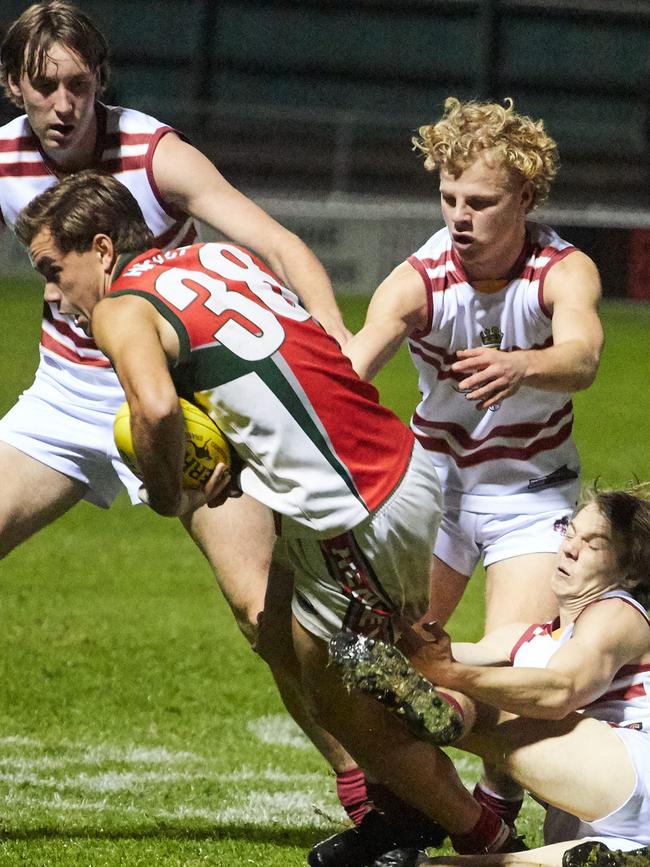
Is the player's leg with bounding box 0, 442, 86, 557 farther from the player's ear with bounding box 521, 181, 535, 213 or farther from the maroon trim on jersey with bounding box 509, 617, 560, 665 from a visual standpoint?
the player's ear with bounding box 521, 181, 535, 213

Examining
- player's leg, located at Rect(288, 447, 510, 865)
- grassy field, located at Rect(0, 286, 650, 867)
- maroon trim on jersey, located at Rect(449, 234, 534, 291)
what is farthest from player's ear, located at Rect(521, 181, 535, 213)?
grassy field, located at Rect(0, 286, 650, 867)

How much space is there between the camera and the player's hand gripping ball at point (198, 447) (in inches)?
131

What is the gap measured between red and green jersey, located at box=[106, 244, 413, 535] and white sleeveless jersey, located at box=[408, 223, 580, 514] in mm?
944

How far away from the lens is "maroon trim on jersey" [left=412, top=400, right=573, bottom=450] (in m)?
4.38

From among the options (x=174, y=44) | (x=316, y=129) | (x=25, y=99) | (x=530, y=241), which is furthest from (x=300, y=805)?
(x=174, y=44)

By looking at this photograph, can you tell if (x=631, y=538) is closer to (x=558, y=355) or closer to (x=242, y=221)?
(x=558, y=355)

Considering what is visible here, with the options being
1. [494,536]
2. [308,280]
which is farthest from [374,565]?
[494,536]

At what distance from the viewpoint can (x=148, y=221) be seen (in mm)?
4504

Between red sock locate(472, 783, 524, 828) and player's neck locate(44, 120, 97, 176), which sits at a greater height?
player's neck locate(44, 120, 97, 176)

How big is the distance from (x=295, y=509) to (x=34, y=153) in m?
1.78

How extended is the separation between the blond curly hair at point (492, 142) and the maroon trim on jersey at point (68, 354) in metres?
1.23

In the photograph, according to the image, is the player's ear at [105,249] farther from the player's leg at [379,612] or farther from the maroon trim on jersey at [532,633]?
the maroon trim on jersey at [532,633]

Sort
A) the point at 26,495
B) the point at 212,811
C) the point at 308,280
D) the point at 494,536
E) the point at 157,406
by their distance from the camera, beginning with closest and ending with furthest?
the point at 157,406
the point at 308,280
the point at 494,536
the point at 26,495
the point at 212,811

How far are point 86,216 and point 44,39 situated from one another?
1.07 m
